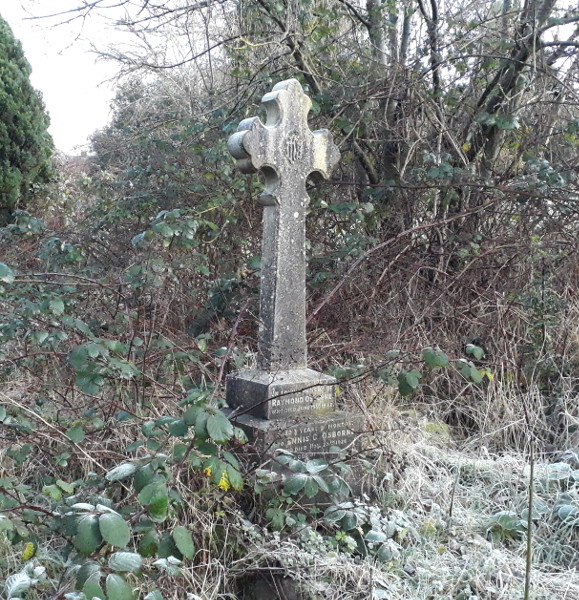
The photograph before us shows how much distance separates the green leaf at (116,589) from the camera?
81.5 inches

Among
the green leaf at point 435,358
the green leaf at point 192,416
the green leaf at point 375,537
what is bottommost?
the green leaf at point 375,537

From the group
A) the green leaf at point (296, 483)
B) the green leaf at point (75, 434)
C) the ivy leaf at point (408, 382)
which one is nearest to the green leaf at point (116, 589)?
the green leaf at point (296, 483)

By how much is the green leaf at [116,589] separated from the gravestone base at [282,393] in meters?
1.78

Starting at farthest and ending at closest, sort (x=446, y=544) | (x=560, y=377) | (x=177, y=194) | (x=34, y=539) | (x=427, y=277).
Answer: (x=177, y=194) < (x=427, y=277) < (x=560, y=377) < (x=446, y=544) < (x=34, y=539)

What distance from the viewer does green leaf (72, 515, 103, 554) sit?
2.13 metres

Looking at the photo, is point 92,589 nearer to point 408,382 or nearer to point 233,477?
point 233,477

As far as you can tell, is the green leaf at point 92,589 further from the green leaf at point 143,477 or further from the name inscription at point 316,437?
the name inscription at point 316,437

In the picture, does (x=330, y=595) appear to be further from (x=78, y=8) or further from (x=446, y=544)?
(x=78, y=8)

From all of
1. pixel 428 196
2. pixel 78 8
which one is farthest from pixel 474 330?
pixel 78 8

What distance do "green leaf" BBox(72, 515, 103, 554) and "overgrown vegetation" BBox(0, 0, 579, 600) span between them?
0.47ft

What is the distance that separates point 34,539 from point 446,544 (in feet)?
6.43

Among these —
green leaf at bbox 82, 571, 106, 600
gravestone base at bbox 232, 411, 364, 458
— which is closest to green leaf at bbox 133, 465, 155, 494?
green leaf at bbox 82, 571, 106, 600

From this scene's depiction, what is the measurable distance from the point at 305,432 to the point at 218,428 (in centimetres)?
147

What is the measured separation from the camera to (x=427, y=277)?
21.1ft
